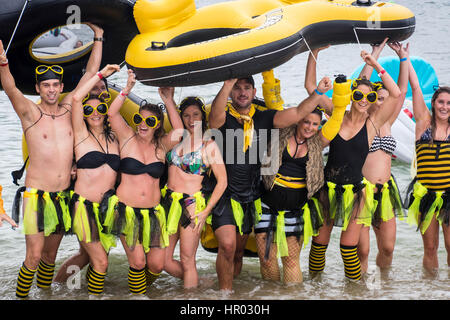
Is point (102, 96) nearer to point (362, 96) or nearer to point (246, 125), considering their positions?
point (246, 125)

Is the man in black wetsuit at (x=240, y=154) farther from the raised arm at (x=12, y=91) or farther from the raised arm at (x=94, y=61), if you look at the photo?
the raised arm at (x=12, y=91)

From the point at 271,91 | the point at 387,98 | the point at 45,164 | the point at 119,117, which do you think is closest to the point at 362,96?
the point at 387,98

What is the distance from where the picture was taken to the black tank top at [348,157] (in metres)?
5.10

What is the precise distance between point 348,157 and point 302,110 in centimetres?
58

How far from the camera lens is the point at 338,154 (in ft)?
16.8

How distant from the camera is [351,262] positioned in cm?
536

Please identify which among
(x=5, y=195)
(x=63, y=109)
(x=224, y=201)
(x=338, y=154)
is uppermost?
(x=63, y=109)

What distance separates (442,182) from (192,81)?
2.45 m

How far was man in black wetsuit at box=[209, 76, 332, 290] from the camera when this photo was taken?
505 cm

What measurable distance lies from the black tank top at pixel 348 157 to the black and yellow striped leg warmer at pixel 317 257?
2.24ft

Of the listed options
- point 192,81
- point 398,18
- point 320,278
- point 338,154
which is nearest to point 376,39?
point 398,18

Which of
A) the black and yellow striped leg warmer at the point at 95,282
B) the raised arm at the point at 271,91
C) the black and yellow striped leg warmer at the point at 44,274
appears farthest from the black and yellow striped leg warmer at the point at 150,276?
the raised arm at the point at 271,91

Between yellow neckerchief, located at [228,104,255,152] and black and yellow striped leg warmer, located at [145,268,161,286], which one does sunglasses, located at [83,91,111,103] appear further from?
black and yellow striped leg warmer, located at [145,268,161,286]
